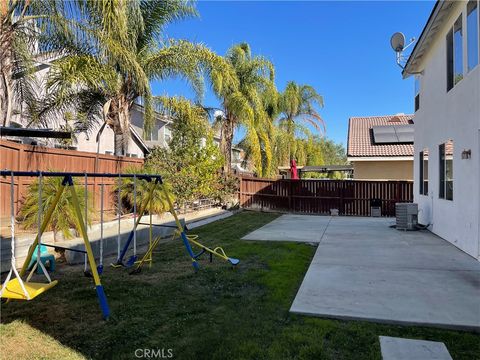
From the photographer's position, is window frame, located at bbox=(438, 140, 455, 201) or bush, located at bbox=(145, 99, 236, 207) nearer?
window frame, located at bbox=(438, 140, 455, 201)

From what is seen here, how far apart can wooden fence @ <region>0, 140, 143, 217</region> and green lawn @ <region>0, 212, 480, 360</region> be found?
257cm

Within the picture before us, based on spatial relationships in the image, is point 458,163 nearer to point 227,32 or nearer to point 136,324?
point 136,324

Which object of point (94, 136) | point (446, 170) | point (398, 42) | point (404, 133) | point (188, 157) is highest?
point (398, 42)

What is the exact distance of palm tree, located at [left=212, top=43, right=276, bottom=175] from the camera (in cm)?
1639

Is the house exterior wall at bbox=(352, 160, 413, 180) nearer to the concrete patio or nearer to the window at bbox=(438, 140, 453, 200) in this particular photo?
the window at bbox=(438, 140, 453, 200)

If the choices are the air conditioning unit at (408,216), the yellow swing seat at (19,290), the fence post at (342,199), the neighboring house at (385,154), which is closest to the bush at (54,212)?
the yellow swing seat at (19,290)

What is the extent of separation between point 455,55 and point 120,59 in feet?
27.3

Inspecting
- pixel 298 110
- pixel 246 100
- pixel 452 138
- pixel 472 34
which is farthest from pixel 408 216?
pixel 298 110

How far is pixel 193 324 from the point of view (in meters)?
3.83

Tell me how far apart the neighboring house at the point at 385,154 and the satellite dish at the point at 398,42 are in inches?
246

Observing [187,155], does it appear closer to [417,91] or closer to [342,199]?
[342,199]

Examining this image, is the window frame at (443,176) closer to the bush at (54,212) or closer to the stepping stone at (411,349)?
the stepping stone at (411,349)

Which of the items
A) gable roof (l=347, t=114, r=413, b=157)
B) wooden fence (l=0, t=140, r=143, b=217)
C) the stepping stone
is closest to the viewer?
the stepping stone

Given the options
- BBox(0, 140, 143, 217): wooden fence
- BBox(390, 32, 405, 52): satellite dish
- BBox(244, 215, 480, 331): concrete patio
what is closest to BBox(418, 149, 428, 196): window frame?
BBox(244, 215, 480, 331): concrete patio
